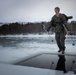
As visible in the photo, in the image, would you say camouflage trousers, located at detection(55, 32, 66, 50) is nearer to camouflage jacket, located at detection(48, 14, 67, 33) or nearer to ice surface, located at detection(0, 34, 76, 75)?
camouflage jacket, located at detection(48, 14, 67, 33)

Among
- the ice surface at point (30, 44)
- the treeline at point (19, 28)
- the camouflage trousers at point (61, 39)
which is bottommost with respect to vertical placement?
the ice surface at point (30, 44)

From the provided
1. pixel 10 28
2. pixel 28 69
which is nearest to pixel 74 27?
pixel 10 28

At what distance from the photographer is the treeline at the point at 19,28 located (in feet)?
18.5

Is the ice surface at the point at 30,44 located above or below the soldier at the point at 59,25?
below

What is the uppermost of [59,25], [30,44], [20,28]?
[59,25]

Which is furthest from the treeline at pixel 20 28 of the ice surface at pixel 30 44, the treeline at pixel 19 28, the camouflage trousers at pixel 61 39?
the camouflage trousers at pixel 61 39

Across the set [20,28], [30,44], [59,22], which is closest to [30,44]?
[30,44]

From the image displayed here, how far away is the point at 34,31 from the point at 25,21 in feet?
1.48

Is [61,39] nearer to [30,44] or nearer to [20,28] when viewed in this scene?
[30,44]

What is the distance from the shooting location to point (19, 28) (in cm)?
594

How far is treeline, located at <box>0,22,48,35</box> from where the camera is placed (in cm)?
565

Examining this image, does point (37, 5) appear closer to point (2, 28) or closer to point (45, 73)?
point (2, 28)

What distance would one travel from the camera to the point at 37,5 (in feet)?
18.3

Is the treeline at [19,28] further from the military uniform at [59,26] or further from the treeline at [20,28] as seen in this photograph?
the military uniform at [59,26]
